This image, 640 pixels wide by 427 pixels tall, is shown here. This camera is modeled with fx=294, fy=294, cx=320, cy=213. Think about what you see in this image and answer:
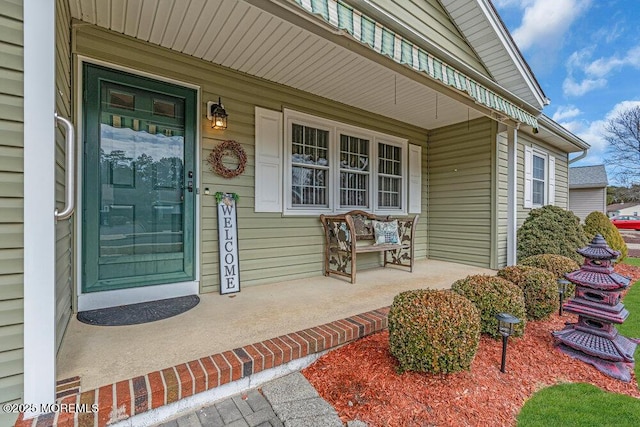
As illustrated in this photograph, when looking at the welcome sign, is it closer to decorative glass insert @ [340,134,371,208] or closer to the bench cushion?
the bench cushion

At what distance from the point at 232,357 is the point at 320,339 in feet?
2.01

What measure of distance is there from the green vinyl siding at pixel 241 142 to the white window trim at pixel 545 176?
4.30m

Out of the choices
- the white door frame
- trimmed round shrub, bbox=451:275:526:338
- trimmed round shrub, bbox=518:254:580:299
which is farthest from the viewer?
trimmed round shrub, bbox=518:254:580:299

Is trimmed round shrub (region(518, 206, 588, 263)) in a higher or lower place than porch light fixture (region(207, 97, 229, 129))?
lower

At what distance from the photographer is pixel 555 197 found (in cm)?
729

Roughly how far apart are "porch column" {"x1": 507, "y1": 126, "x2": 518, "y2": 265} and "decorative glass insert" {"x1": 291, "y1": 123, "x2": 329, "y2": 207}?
122 inches

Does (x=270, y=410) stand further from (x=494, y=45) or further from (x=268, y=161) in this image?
(x=494, y=45)

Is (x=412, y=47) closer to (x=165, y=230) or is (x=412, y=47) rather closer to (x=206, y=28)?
(x=206, y=28)

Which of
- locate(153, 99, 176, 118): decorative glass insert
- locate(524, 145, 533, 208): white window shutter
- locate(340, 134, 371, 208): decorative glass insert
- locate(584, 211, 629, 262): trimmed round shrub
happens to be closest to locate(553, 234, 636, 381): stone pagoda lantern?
locate(340, 134, 371, 208): decorative glass insert

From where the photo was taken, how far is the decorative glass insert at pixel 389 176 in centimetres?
521

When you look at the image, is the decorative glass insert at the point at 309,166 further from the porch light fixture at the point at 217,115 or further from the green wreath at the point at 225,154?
the porch light fixture at the point at 217,115

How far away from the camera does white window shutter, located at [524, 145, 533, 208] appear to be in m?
5.93

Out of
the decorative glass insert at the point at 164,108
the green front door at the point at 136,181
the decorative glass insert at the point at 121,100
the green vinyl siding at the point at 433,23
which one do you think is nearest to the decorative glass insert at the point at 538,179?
the green vinyl siding at the point at 433,23

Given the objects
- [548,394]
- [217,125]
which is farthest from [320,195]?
[548,394]
